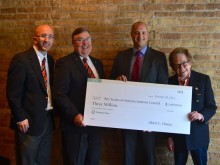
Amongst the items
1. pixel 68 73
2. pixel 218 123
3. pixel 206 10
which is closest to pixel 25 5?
pixel 68 73

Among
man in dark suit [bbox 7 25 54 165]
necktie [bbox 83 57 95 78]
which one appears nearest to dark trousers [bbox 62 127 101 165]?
man in dark suit [bbox 7 25 54 165]

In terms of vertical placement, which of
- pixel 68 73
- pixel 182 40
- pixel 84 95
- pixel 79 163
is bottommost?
pixel 79 163

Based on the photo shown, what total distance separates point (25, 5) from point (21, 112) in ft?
4.62

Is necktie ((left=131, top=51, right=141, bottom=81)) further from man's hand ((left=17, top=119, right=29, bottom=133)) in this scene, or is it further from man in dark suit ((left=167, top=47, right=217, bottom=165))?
man's hand ((left=17, top=119, right=29, bottom=133))

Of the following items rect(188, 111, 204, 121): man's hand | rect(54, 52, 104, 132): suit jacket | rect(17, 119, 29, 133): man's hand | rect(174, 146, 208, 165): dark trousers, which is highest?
rect(54, 52, 104, 132): suit jacket

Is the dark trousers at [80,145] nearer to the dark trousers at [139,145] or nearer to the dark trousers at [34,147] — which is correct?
the dark trousers at [34,147]

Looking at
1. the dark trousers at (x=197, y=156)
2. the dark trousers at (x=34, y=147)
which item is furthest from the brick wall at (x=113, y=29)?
the dark trousers at (x=34, y=147)

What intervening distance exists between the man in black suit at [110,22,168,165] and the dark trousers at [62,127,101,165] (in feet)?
0.97

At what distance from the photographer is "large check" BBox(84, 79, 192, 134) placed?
239cm

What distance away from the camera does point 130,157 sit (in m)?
2.62

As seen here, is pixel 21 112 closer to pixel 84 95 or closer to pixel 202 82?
pixel 84 95

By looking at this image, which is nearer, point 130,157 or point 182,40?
→ point 130,157

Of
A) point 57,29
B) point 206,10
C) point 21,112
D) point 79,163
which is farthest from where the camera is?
point 57,29

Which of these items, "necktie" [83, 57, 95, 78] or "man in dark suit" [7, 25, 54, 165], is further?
"necktie" [83, 57, 95, 78]
